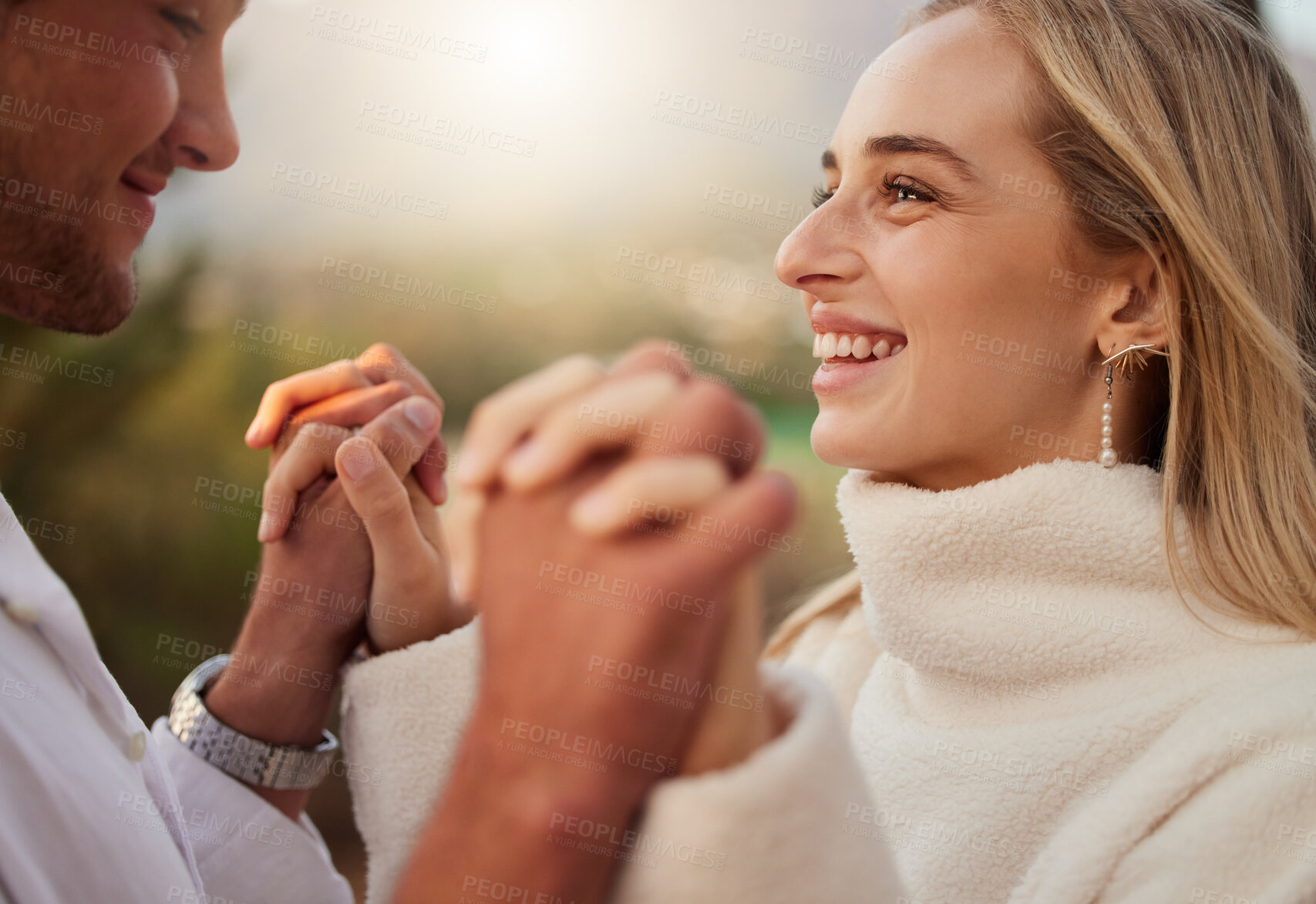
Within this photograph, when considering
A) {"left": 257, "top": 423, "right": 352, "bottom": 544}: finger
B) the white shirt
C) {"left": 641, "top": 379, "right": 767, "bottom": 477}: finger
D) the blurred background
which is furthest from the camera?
the blurred background

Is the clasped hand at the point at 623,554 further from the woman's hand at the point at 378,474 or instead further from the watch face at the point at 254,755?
the watch face at the point at 254,755

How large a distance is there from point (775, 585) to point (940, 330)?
756 millimetres

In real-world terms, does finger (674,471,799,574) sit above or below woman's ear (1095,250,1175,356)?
below

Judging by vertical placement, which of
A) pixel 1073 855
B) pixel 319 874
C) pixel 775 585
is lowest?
pixel 775 585

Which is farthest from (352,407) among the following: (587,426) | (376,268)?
(376,268)

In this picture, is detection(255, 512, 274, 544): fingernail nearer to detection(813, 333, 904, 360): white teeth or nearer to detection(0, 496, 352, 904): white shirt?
detection(0, 496, 352, 904): white shirt

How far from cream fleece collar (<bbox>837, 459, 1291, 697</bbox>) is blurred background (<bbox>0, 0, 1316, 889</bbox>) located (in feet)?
1.79

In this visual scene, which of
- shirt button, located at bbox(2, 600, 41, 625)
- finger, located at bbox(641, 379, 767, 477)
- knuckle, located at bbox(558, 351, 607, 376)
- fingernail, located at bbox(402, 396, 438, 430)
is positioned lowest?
shirt button, located at bbox(2, 600, 41, 625)

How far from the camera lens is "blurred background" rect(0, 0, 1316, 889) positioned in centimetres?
117

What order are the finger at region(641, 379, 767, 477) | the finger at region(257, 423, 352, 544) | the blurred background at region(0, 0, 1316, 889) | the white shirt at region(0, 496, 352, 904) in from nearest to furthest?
the finger at region(641, 379, 767, 477), the white shirt at region(0, 496, 352, 904), the finger at region(257, 423, 352, 544), the blurred background at region(0, 0, 1316, 889)

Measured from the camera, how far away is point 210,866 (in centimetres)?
58

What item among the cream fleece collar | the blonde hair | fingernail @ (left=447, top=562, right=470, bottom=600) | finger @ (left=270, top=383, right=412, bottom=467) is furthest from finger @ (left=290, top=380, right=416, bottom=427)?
the blonde hair

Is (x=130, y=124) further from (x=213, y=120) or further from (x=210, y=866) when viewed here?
(x=210, y=866)

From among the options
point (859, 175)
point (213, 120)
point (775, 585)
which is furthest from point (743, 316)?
point (213, 120)
